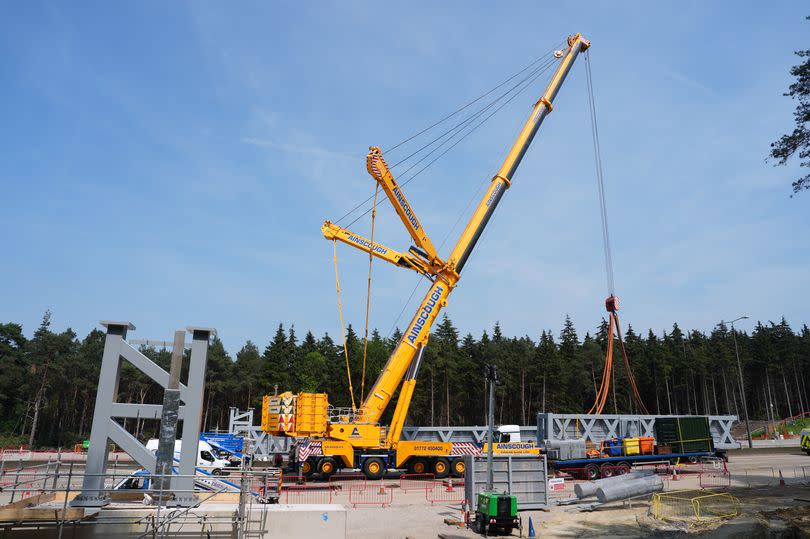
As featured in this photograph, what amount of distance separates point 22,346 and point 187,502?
313 feet

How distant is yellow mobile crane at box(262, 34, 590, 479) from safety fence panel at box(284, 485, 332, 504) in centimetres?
150

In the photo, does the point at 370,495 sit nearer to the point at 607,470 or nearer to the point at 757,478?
the point at 607,470

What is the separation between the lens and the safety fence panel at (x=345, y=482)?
2450 cm

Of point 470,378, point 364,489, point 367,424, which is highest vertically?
point 470,378

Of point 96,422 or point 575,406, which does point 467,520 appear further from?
point 575,406

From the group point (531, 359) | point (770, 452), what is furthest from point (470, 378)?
point (770, 452)

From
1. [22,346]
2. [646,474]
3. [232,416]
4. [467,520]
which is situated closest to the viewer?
[467,520]

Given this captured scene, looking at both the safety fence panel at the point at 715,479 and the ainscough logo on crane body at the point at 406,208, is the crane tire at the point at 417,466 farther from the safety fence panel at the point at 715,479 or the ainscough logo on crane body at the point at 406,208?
the safety fence panel at the point at 715,479

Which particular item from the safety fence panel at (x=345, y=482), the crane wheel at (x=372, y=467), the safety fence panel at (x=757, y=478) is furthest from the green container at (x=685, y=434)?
the safety fence panel at (x=345, y=482)

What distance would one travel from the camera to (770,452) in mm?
46031

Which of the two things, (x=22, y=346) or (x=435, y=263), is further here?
(x=22, y=346)

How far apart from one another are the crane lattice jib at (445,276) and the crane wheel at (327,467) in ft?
7.65

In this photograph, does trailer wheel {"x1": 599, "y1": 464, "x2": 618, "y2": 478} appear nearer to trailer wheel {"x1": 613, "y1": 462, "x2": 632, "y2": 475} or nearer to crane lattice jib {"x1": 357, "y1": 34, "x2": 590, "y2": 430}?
trailer wheel {"x1": 613, "y1": 462, "x2": 632, "y2": 475}

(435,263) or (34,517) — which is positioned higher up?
(435,263)
